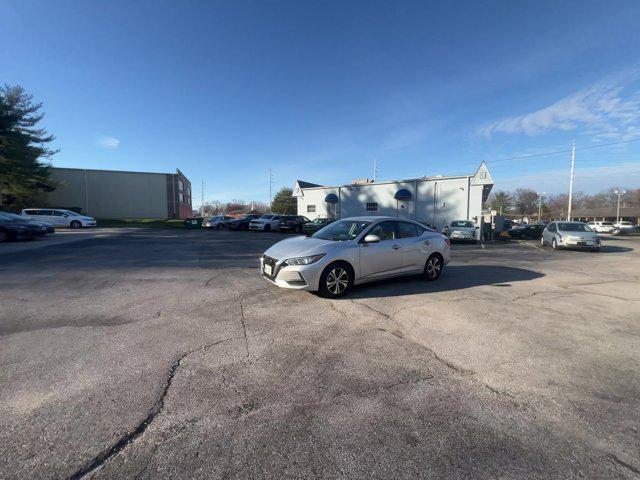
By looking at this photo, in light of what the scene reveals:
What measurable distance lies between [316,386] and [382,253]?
3.81 meters

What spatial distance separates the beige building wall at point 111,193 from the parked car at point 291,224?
36.2 meters

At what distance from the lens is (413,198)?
3180cm

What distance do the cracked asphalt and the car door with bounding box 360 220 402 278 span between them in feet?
2.13

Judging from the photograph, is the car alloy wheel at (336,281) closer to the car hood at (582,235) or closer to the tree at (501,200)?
the car hood at (582,235)

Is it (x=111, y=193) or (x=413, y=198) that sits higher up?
(x=111, y=193)

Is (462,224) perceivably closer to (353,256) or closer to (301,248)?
(353,256)

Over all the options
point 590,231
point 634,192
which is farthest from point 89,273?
point 634,192

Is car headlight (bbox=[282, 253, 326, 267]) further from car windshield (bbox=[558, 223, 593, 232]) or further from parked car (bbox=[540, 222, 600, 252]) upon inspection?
car windshield (bbox=[558, 223, 593, 232])

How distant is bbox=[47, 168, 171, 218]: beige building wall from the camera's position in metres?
48.3

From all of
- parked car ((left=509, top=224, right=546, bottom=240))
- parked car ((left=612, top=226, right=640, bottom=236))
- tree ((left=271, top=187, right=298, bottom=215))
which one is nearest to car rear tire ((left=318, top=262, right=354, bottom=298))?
parked car ((left=509, top=224, right=546, bottom=240))

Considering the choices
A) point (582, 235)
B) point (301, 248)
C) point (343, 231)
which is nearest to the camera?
point (301, 248)

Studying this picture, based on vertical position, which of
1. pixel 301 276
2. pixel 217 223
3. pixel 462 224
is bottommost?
pixel 301 276

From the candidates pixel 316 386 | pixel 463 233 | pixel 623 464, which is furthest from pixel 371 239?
pixel 463 233

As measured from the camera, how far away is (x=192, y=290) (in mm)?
6359
